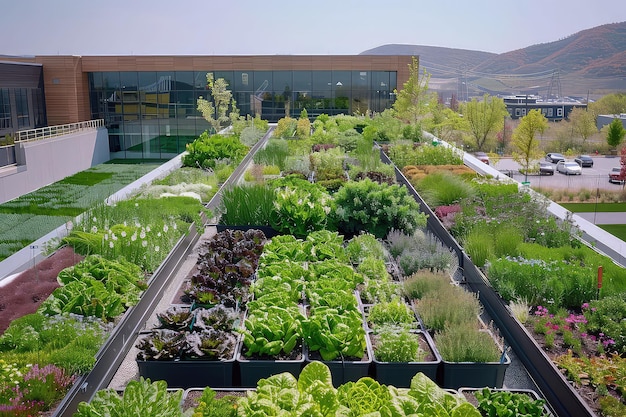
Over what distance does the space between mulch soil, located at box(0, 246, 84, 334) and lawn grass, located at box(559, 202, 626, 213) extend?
28.6 m

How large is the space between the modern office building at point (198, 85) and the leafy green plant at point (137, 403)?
1195 inches

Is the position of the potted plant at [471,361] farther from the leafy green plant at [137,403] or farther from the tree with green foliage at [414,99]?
the tree with green foliage at [414,99]

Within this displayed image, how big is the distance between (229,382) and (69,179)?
1144 inches

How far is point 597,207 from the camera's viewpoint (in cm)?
3134

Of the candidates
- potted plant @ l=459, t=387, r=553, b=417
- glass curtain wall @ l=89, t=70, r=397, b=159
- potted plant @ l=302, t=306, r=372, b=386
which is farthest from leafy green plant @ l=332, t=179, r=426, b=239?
glass curtain wall @ l=89, t=70, r=397, b=159

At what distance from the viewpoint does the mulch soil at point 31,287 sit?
17.5 ft

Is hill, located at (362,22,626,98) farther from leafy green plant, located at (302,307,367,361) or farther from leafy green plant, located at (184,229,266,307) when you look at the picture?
leafy green plant, located at (302,307,367,361)

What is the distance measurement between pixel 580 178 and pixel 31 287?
47.5 m

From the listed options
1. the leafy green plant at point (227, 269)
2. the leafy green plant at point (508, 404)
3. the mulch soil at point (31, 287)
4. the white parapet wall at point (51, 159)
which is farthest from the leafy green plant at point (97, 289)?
the white parapet wall at point (51, 159)

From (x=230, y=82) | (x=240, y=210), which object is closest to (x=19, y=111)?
(x=230, y=82)

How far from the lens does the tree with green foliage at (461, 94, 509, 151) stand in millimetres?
66312

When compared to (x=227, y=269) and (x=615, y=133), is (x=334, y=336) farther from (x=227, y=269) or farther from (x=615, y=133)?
(x=615, y=133)

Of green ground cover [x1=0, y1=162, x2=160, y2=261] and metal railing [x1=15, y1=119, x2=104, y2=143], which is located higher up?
metal railing [x1=15, y1=119, x2=104, y2=143]

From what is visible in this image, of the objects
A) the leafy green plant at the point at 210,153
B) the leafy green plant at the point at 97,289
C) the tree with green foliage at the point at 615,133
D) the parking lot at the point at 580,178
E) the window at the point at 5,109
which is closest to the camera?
the leafy green plant at the point at 97,289
